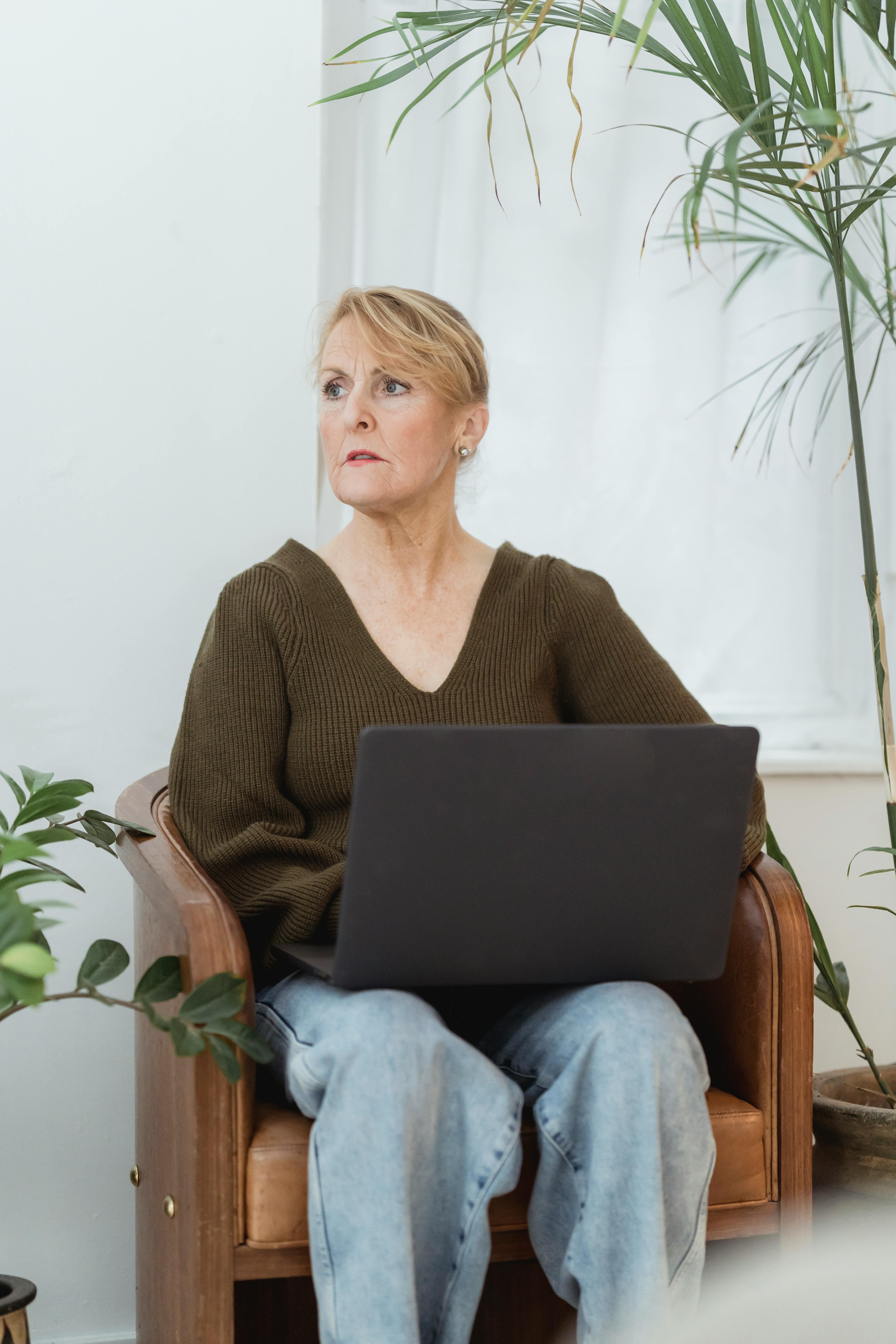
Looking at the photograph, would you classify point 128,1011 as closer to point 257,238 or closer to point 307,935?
point 307,935

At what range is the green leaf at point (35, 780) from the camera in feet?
4.03

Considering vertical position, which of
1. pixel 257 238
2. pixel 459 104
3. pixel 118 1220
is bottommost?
pixel 118 1220

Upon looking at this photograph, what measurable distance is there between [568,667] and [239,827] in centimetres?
45

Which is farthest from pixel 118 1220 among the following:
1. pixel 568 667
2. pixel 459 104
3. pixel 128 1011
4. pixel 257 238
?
pixel 459 104

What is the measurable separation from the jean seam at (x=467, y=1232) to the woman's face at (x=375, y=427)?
0.77 metres

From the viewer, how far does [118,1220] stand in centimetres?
160

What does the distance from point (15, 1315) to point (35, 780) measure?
0.53 m

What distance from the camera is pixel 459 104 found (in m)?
1.90

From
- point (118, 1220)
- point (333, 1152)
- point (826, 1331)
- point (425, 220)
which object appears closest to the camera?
point (826, 1331)

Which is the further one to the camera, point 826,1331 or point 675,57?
point 675,57

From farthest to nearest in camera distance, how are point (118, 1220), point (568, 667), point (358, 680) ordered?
1. point (118, 1220)
2. point (568, 667)
3. point (358, 680)

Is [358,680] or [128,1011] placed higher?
[358,680]

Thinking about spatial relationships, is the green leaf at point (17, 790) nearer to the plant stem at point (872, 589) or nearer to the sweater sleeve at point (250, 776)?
the sweater sleeve at point (250, 776)

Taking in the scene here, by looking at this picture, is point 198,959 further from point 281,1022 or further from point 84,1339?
point 84,1339
